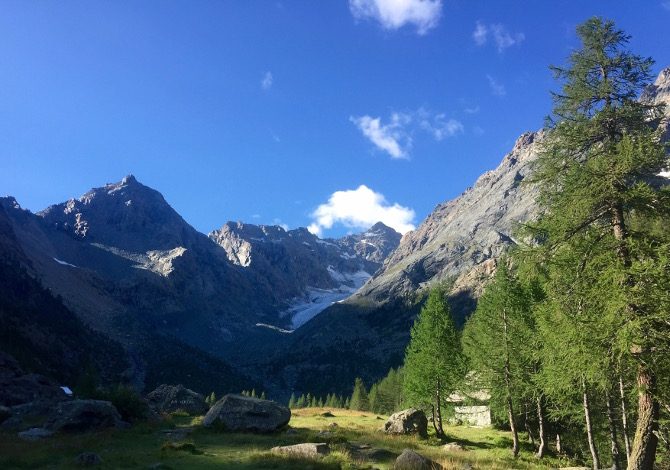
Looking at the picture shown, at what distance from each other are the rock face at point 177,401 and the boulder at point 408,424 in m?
18.8

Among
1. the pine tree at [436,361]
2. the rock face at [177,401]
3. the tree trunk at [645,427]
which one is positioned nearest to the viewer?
the tree trunk at [645,427]

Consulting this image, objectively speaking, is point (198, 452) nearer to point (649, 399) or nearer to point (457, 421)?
point (649, 399)

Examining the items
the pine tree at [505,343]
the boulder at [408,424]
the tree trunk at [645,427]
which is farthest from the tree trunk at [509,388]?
the tree trunk at [645,427]

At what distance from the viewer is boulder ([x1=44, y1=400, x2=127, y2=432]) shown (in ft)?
95.2

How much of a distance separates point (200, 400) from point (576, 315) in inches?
1571

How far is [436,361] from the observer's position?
127ft

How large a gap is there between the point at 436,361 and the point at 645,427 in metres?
25.0

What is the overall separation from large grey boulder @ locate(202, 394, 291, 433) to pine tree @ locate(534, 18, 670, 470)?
2110cm

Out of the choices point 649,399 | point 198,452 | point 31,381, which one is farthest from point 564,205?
point 31,381

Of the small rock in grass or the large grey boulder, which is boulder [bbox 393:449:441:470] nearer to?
the small rock in grass

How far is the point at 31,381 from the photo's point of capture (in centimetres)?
7175

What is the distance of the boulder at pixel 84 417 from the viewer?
29.0 m

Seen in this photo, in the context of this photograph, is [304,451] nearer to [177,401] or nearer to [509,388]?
[509,388]

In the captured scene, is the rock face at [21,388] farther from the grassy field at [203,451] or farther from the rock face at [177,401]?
the grassy field at [203,451]
